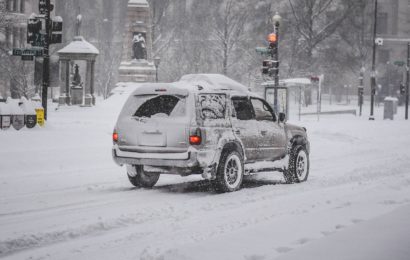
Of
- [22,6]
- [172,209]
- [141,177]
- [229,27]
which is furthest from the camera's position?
[22,6]

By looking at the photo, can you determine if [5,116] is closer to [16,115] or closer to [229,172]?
[16,115]

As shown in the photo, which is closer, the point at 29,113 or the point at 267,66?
the point at 29,113

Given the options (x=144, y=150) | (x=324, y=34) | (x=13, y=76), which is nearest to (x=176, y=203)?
(x=144, y=150)

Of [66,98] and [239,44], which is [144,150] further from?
[239,44]

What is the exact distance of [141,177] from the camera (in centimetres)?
1221

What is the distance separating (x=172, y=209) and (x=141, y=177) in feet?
8.72

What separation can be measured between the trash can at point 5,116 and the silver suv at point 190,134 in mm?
7114

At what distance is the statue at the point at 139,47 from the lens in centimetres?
4297

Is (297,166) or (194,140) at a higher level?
(194,140)

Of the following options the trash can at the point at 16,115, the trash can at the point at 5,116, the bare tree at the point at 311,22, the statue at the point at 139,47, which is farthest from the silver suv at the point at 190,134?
the bare tree at the point at 311,22

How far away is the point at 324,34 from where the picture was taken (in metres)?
58.3

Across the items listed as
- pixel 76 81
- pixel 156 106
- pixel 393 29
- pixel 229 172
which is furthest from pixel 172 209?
pixel 393 29

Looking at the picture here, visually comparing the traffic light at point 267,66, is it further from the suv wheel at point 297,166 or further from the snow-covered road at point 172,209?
the suv wheel at point 297,166

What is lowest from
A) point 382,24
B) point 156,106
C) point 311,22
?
point 156,106
